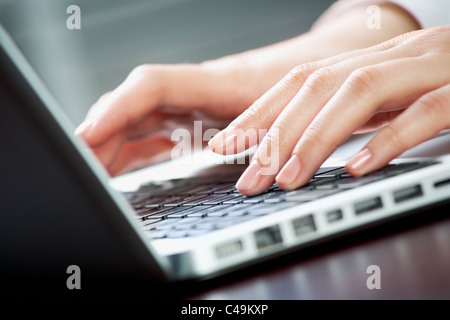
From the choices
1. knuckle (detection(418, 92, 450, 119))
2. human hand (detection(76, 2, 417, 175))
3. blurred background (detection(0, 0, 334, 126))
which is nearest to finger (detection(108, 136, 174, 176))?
human hand (detection(76, 2, 417, 175))

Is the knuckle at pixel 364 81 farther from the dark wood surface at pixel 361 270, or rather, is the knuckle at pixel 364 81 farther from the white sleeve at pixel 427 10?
the white sleeve at pixel 427 10

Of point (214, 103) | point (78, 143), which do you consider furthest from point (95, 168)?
point (214, 103)

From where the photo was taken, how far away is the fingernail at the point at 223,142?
1.89 ft

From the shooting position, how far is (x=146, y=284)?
1.10 feet

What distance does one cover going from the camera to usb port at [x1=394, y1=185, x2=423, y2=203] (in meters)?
0.38

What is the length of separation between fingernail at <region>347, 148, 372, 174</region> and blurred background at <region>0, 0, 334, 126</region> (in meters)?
1.59

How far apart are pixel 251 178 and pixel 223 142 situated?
95 mm

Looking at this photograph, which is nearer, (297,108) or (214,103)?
(297,108)

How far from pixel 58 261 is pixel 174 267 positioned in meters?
0.08

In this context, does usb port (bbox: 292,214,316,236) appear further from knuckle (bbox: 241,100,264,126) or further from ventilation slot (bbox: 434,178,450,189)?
knuckle (bbox: 241,100,264,126)

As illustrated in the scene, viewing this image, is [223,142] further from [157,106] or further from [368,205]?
[157,106]

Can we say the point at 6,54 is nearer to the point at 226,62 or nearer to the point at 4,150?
the point at 4,150

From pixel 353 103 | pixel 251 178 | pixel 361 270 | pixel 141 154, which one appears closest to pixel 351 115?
pixel 353 103

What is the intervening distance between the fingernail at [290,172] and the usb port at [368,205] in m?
0.11
